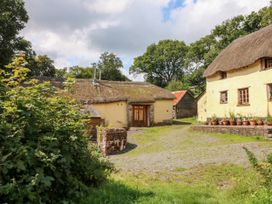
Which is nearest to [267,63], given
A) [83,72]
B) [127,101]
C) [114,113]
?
[127,101]

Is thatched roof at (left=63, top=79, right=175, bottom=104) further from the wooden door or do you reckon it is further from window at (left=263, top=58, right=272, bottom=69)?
window at (left=263, top=58, right=272, bottom=69)

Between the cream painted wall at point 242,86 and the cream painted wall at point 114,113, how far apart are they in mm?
7141

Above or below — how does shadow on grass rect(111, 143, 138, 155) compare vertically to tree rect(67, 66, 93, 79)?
below

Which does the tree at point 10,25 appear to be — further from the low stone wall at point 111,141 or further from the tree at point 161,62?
the tree at point 161,62

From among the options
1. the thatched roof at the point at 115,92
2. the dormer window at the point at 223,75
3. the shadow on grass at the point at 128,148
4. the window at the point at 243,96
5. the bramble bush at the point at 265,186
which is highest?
the dormer window at the point at 223,75

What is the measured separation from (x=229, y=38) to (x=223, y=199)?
120ft

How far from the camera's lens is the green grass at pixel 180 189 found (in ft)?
18.2

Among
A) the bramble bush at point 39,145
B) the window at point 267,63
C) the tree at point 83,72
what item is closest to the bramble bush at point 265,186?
the bramble bush at point 39,145

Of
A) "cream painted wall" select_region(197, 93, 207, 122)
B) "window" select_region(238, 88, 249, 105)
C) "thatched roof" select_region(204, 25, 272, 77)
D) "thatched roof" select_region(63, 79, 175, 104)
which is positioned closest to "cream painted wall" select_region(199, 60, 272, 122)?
"window" select_region(238, 88, 249, 105)

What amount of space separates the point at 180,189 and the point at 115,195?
1.48 meters

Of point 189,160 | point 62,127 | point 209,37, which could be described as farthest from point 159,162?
point 209,37

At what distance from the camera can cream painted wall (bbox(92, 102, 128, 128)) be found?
25.3 metres

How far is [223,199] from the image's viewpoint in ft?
18.8

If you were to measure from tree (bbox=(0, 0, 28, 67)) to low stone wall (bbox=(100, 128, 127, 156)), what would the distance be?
13.2m
